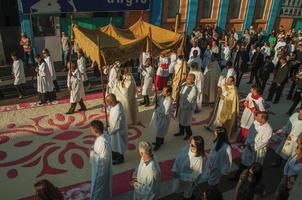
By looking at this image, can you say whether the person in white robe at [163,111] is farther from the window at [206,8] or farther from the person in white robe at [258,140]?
the window at [206,8]

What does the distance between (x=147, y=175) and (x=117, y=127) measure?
2107 millimetres

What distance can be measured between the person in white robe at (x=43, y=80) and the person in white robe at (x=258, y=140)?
650cm

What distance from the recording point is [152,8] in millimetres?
17000

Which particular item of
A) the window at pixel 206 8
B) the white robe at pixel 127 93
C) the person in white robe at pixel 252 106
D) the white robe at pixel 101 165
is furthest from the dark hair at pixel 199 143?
the window at pixel 206 8

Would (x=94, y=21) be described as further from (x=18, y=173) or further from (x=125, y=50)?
(x=18, y=173)

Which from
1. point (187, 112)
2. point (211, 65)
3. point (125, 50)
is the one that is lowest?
point (187, 112)

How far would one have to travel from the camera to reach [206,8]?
733 inches

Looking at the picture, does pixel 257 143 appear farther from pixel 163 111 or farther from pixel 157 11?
pixel 157 11

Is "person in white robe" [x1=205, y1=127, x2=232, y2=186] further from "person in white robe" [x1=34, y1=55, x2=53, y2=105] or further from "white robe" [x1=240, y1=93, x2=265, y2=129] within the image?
"person in white robe" [x1=34, y1=55, x2=53, y2=105]

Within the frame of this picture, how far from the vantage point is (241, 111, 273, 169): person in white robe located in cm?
674

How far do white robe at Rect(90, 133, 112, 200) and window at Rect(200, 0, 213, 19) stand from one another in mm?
14331

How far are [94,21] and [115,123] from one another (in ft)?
32.9

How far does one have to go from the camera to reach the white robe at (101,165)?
577 cm

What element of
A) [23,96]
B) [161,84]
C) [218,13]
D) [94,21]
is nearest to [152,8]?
[94,21]
